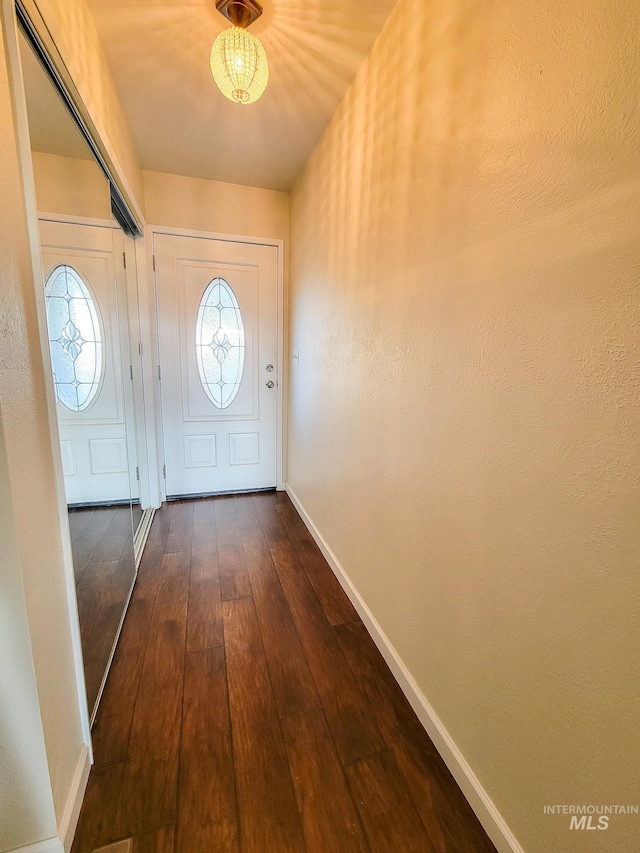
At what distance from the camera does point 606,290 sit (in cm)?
63

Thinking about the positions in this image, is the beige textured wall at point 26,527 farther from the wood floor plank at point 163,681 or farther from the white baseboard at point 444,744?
the white baseboard at point 444,744

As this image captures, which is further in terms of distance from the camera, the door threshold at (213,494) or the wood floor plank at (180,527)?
the door threshold at (213,494)

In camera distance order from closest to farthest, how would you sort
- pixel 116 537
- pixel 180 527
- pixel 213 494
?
pixel 116 537 → pixel 180 527 → pixel 213 494

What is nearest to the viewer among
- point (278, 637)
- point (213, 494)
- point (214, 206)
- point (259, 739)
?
point (259, 739)

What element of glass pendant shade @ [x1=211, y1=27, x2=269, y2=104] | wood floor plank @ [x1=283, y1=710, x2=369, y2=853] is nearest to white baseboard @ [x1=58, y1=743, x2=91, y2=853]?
wood floor plank @ [x1=283, y1=710, x2=369, y2=853]

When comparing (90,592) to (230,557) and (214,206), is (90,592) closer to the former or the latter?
(230,557)

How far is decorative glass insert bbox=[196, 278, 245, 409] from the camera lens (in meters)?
2.78

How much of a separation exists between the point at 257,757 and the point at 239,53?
8.09ft

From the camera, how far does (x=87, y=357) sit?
1.46 meters

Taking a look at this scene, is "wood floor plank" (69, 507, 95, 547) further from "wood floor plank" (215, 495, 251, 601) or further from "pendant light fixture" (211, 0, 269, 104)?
"pendant light fixture" (211, 0, 269, 104)

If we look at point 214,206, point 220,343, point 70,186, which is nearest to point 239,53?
point 70,186

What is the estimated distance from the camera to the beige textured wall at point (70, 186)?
97cm

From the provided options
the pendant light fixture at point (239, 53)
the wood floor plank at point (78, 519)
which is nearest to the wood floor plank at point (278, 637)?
the wood floor plank at point (78, 519)

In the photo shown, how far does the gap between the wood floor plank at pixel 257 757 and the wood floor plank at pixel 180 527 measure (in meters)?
0.87
